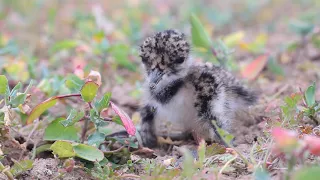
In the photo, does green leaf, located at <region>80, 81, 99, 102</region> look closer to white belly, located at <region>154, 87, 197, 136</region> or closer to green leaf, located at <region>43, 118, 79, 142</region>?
green leaf, located at <region>43, 118, 79, 142</region>

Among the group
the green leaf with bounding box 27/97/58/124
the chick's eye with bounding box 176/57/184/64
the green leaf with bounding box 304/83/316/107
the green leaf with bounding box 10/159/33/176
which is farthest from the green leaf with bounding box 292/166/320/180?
the green leaf with bounding box 27/97/58/124

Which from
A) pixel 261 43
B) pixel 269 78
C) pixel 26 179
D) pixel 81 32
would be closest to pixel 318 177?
pixel 26 179

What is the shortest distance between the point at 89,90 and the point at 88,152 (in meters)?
0.34

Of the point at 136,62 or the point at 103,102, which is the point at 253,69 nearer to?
the point at 136,62

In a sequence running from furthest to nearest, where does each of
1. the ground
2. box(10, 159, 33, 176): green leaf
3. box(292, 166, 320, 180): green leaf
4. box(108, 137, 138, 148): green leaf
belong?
box(108, 137, 138, 148): green leaf < the ground < box(10, 159, 33, 176): green leaf < box(292, 166, 320, 180): green leaf

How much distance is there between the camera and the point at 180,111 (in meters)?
3.30

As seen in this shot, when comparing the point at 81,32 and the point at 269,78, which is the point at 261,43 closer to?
the point at 269,78

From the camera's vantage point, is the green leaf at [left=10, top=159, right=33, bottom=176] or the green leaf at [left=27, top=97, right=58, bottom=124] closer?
the green leaf at [left=10, top=159, right=33, bottom=176]

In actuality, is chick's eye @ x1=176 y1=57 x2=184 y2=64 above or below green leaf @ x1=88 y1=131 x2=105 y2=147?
above

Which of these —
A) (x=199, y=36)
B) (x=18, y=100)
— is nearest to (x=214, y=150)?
(x=18, y=100)

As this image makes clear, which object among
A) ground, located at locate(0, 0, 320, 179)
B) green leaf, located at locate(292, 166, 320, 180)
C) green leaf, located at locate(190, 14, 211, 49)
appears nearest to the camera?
green leaf, located at locate(292, 166, 320, 180)

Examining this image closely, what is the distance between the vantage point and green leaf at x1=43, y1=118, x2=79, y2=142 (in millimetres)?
3070

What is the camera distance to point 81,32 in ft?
18.1

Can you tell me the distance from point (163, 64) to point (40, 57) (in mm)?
2510
